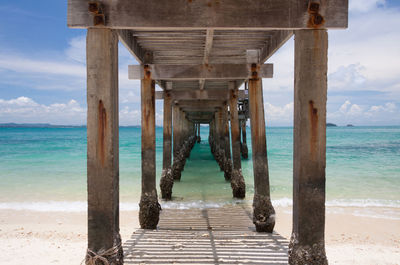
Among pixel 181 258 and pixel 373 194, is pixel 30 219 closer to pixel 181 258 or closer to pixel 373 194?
pixel 181 258

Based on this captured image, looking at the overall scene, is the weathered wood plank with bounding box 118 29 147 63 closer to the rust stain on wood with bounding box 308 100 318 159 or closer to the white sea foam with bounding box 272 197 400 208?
the rust stain on wood with bounding box 308 100 318 159

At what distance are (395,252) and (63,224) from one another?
6787 millimetres

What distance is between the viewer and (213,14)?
8.82 ft

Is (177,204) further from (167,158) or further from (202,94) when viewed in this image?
(202,94)

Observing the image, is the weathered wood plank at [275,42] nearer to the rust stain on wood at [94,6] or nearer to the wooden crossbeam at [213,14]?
the wooden crossbeam at [213,14]

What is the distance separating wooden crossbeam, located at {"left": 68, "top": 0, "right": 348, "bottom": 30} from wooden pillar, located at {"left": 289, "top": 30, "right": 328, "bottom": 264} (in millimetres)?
155

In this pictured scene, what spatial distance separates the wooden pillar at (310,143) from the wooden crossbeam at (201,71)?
260cm

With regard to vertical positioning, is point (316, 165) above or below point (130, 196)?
above

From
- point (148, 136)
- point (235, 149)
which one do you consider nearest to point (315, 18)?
point (148, 136)

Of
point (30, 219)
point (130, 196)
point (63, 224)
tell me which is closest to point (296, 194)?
point (63, 224)

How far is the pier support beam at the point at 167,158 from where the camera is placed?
859cm

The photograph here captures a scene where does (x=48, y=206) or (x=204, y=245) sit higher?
(x=204, y=245)

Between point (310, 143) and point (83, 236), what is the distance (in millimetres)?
5122

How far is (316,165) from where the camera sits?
2.77 m
